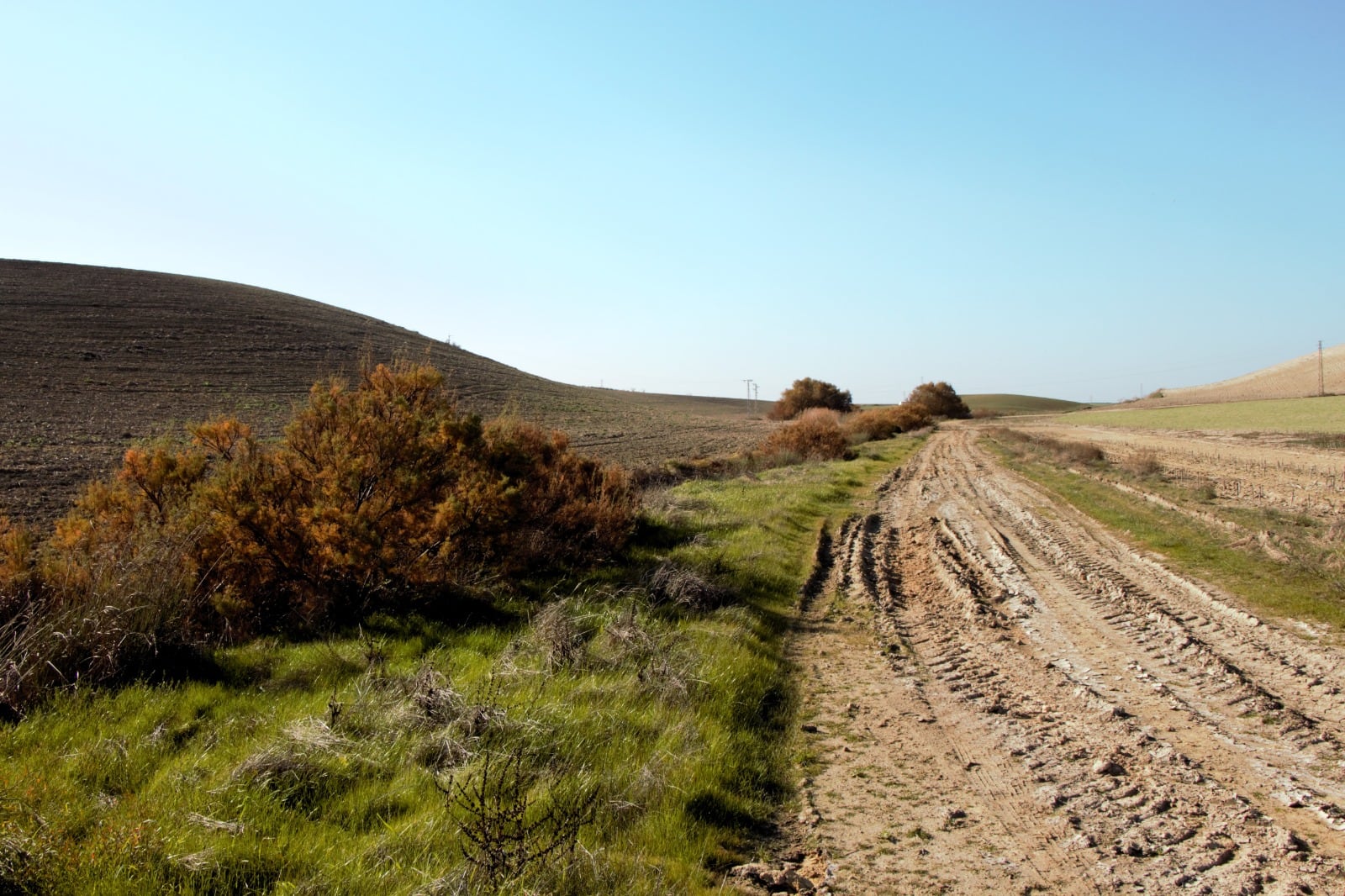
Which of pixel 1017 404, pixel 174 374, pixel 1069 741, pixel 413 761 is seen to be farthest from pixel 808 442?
pixel 1017 404

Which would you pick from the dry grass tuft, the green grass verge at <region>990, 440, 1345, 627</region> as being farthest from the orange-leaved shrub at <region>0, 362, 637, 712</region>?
the green grass verge at <region>990, 440, 1345, 627</region>

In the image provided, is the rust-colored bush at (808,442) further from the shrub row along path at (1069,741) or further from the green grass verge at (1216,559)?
the shrub row along path at (1069,741)

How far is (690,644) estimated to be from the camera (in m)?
7.39

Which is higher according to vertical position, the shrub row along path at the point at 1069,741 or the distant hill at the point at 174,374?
the distant hill at the point at 174,374

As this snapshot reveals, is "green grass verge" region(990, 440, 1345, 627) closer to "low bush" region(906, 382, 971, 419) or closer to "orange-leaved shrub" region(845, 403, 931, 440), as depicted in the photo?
"orange-leaved shrub" region(845, 403, 931, 440)

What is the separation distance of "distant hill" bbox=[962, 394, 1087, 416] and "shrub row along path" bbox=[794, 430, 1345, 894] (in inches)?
4841

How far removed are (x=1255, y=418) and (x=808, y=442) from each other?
3705 cm

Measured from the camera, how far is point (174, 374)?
38.9 m

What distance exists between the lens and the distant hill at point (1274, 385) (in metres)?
79.7

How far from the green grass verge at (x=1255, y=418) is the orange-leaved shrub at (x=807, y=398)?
79.8 feet

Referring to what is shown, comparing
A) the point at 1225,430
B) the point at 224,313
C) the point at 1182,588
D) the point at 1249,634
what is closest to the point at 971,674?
the point at 1249,634

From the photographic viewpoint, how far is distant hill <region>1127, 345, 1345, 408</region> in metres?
79.7

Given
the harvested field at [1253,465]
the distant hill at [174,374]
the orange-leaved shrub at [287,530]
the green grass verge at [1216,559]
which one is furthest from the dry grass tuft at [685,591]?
the harvested field at [1253,465]

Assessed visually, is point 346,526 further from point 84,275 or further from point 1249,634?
point 84,275
